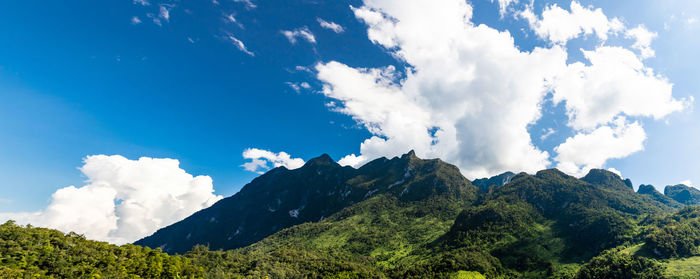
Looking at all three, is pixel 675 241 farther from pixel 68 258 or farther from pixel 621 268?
pixel 68 258

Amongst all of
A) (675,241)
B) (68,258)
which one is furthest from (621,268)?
(68,258)

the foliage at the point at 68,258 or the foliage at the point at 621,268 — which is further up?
the foliage at the point at 68,258

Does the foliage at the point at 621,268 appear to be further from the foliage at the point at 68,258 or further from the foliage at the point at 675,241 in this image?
A: the foliage at the point at 68,258

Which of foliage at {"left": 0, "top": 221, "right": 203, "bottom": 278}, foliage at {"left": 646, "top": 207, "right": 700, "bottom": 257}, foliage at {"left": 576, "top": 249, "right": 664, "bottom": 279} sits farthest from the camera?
foliage at {"left": 646, "top": 207, "right": 700, "bottom": 257}

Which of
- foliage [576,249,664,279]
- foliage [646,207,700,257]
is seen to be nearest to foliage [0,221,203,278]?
foliage [576,249,664,279]

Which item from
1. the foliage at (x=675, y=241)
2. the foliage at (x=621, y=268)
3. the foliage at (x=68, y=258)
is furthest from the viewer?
the foliage at (x=675, y=241)

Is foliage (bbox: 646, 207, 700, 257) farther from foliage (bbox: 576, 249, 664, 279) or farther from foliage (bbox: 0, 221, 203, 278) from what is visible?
foliage (bbox: 0, 221, 203, 278)

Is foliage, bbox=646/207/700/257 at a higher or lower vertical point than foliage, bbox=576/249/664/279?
higher

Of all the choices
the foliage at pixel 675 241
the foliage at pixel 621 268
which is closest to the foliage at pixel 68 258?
the foliage at pixel 621 268

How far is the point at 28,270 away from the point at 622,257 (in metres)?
290

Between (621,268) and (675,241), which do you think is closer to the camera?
(621,268)

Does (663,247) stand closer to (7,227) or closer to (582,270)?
(582,270)

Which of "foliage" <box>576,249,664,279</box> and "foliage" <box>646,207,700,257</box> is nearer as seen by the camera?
"foliage" <box>576,249,664,279</box>

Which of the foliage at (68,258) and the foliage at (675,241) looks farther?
the foliage at (675,241)
